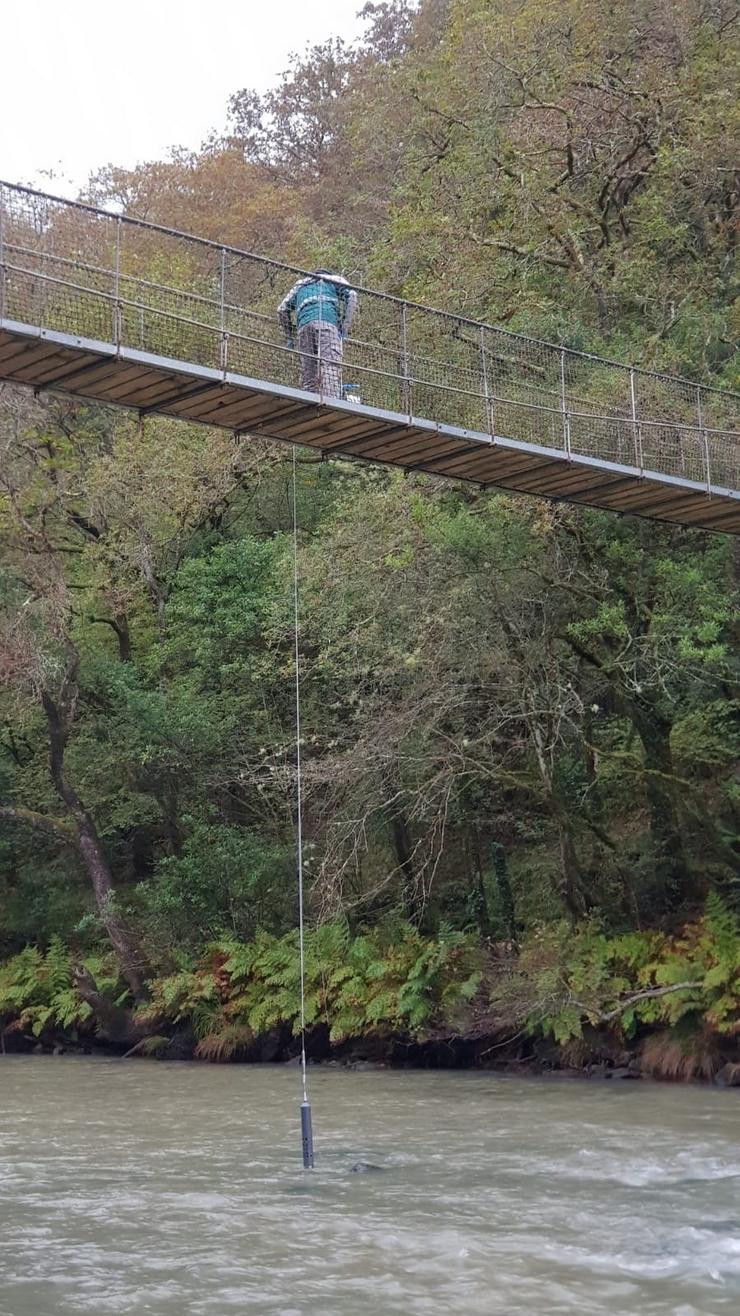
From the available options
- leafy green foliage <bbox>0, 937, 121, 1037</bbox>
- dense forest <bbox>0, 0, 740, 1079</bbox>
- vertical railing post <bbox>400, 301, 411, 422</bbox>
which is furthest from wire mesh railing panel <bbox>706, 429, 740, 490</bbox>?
leafy green foliage <bbox>0, 937, 121, 1037</bbox>

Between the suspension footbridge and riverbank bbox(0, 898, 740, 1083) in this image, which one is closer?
the suspension footbridge

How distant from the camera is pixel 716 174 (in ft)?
59.5

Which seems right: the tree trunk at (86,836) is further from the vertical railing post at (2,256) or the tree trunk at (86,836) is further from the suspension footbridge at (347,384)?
the vertical railing post at (2,256)

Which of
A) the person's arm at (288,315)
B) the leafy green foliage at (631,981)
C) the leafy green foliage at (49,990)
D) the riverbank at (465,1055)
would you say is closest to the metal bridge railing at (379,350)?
the person's arm at (288,315)

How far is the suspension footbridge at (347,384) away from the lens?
29.6 ft

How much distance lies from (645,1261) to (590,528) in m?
9.89

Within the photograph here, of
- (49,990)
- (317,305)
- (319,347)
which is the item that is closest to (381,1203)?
(319,347)

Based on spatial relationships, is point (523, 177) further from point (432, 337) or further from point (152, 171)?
point (152, 171)

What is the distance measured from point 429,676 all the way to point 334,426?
6.80 meters

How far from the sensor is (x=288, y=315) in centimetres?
1097

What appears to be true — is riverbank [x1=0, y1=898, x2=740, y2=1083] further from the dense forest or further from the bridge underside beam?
the bridge underside beam

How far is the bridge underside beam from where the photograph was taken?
8.75 metres

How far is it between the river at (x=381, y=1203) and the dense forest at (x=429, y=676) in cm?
258

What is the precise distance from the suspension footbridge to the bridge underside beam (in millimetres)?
16
